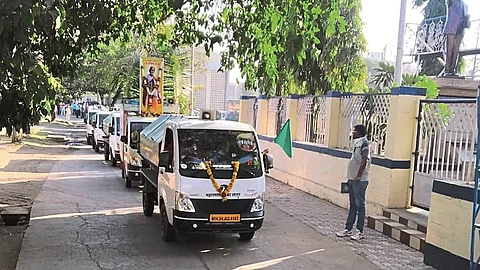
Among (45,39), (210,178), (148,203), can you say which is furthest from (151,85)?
(210,178)

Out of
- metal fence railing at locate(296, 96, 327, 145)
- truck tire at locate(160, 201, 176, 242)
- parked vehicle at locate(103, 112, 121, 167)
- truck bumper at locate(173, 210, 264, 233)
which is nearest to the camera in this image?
truck bumper at locate(173, 210, 264, 233)

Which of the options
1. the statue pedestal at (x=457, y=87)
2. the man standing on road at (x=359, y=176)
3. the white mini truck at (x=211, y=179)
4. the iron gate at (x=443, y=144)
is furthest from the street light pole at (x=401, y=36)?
the white mini truck at (x=211, y=179)

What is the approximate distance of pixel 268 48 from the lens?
8695 millimetres

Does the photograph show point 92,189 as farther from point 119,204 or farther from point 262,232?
point 262,232

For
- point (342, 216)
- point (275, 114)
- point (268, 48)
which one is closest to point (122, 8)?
point (268, 48)

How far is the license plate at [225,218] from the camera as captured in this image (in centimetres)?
747

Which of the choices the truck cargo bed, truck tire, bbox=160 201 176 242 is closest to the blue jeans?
truck tire, bbox=160 201 176 242

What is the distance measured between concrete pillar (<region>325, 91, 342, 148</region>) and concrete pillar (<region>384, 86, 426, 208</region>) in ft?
9.10

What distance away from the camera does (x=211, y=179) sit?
7570 mm

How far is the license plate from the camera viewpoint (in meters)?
7.47

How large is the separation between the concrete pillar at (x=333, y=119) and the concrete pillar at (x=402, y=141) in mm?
2775

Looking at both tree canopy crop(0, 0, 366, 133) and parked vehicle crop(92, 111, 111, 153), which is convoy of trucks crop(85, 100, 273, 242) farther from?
parked vehicle crop(92, 111, 111, 153)

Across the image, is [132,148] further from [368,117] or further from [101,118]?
[101,118]

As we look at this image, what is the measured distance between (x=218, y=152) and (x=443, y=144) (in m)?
3.66
